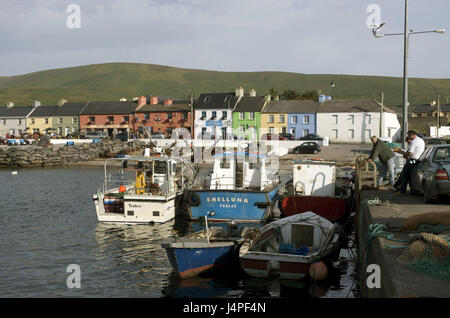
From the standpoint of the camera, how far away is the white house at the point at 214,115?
82375 millimetres

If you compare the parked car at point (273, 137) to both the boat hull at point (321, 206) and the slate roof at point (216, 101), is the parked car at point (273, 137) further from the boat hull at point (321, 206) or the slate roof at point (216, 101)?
the boat hull at point (321, 206)

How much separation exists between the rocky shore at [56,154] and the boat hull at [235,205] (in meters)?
42.6

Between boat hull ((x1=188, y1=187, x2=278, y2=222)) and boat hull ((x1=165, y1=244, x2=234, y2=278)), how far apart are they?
832 centimetres

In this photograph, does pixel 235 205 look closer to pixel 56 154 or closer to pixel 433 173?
pixel 433 173

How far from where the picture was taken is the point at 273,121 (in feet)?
267

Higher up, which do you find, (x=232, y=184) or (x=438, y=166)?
(x=438, y=166)

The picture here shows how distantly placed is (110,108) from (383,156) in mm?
79914

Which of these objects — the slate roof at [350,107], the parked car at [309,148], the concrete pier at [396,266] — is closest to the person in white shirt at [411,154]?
the concrete pier at [396,266]
